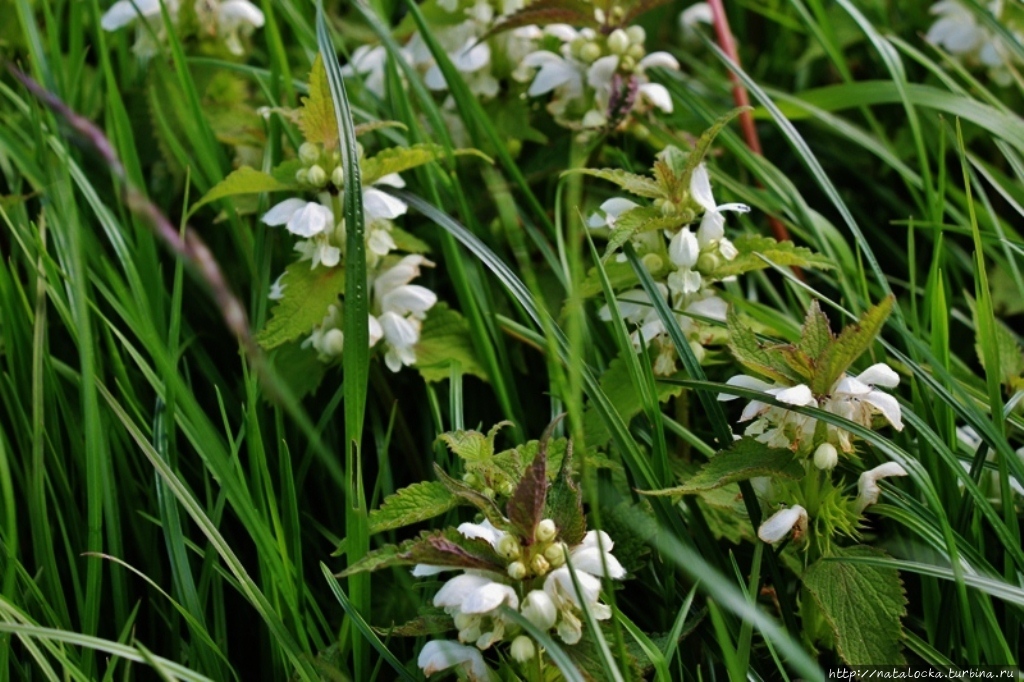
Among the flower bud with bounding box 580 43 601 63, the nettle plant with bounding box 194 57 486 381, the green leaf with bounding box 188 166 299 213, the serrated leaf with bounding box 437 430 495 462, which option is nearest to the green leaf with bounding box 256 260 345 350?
the nettle plant with bounding box 194 57 486 381

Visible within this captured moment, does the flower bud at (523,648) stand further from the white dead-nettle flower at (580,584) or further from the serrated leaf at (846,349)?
the serrated leaf at (846,349)

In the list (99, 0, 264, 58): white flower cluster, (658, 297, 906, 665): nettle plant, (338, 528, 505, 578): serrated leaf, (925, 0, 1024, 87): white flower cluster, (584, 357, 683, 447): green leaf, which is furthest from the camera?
(925, 0, 1024, 87): white flower cluster

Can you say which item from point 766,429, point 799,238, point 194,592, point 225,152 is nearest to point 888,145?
point 799,238

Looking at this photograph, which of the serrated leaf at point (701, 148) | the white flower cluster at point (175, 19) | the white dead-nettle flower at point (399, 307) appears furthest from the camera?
the white flower cluster at point (175, 19)

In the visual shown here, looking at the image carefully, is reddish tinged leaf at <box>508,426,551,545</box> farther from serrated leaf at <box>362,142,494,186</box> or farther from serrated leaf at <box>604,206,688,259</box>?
serrated leaf at <box>362,142,494,186</box>

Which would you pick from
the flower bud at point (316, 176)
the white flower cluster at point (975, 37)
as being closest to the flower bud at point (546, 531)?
the flower bud at point (316, 176)
